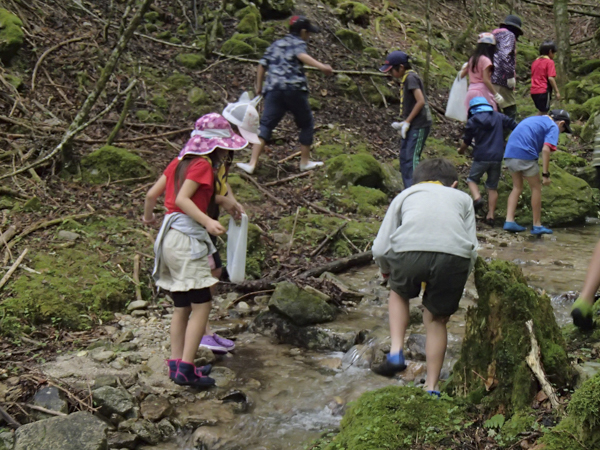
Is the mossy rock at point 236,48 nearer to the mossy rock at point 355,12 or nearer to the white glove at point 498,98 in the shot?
the mossy rock at point 355,12

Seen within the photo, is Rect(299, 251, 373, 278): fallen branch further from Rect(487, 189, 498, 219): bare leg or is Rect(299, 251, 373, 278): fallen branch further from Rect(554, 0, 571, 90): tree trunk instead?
Rect(554, 0, 571, 90): tree trunk

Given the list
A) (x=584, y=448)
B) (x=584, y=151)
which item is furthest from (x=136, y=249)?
(x=584, y=151)

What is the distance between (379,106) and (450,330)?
6774 millimetres

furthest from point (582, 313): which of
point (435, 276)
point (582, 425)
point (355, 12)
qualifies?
point (355, 12)

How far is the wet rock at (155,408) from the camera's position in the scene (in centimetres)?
359

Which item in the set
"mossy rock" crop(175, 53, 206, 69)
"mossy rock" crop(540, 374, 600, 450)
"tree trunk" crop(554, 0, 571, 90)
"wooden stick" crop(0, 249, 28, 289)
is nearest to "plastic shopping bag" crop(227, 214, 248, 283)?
"wooden stick" crop(0, 249, 28, 289)

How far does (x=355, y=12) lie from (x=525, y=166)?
8.24 metres

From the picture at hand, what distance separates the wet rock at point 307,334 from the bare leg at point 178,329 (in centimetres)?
113

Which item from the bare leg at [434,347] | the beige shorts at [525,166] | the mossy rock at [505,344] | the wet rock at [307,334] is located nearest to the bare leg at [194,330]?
the wet rock at [307,334]

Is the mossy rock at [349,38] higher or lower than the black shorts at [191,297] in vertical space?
higher

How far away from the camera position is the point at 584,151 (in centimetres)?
1106

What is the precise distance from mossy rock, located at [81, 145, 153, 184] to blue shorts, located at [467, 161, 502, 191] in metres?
4.20

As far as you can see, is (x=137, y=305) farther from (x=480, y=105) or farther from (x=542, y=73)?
(x=542, y=73)

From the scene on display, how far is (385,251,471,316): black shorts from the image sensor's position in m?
3.41
